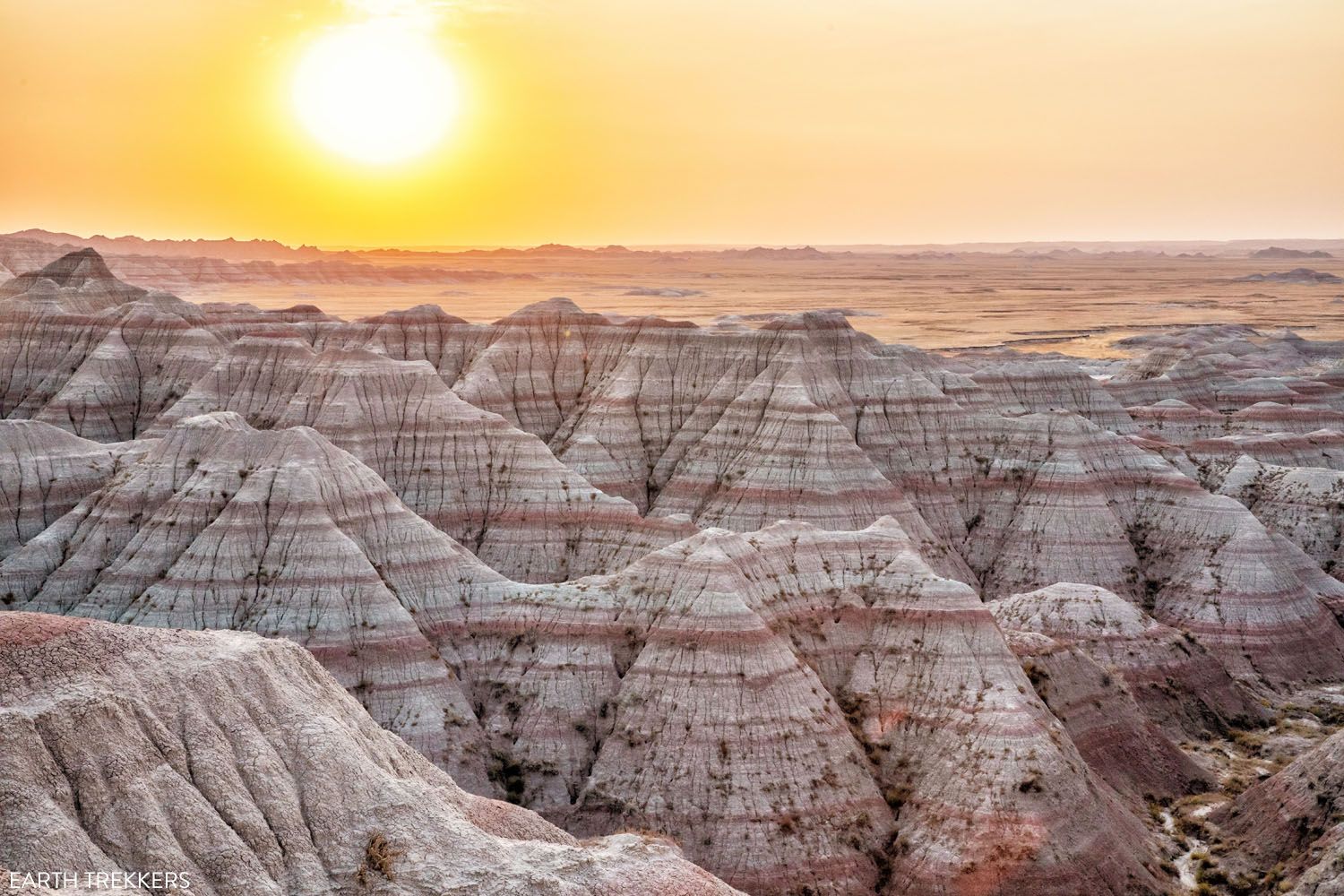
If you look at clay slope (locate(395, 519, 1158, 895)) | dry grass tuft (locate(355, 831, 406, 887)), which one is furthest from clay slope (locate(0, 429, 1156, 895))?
dry grass tuft (locate(355, 831, 406, 887))

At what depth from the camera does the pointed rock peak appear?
131875mm

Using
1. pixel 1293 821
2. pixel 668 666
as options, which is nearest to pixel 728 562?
pixel 668 666

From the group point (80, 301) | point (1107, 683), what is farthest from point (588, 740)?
point (80, 301)

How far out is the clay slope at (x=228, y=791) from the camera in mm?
26359

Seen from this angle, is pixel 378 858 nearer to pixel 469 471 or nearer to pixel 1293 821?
pixel 1293 821

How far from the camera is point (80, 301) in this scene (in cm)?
12269

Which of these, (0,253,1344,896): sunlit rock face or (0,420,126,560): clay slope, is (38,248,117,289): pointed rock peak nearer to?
(0,253,1344,896): sunlit rock face

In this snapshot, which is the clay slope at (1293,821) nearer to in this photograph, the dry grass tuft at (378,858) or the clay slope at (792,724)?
the clay slope at (792,724)

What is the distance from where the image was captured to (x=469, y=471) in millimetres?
67125

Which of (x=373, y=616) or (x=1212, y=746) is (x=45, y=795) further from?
(x=1212, y=746)

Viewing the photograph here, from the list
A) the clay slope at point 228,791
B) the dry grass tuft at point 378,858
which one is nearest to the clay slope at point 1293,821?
the clay slope at point 228,791

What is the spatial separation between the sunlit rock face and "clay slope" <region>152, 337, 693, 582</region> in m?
0.20

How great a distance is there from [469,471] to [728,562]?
22.1 metres

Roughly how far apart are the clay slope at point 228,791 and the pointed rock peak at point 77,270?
11340cm
